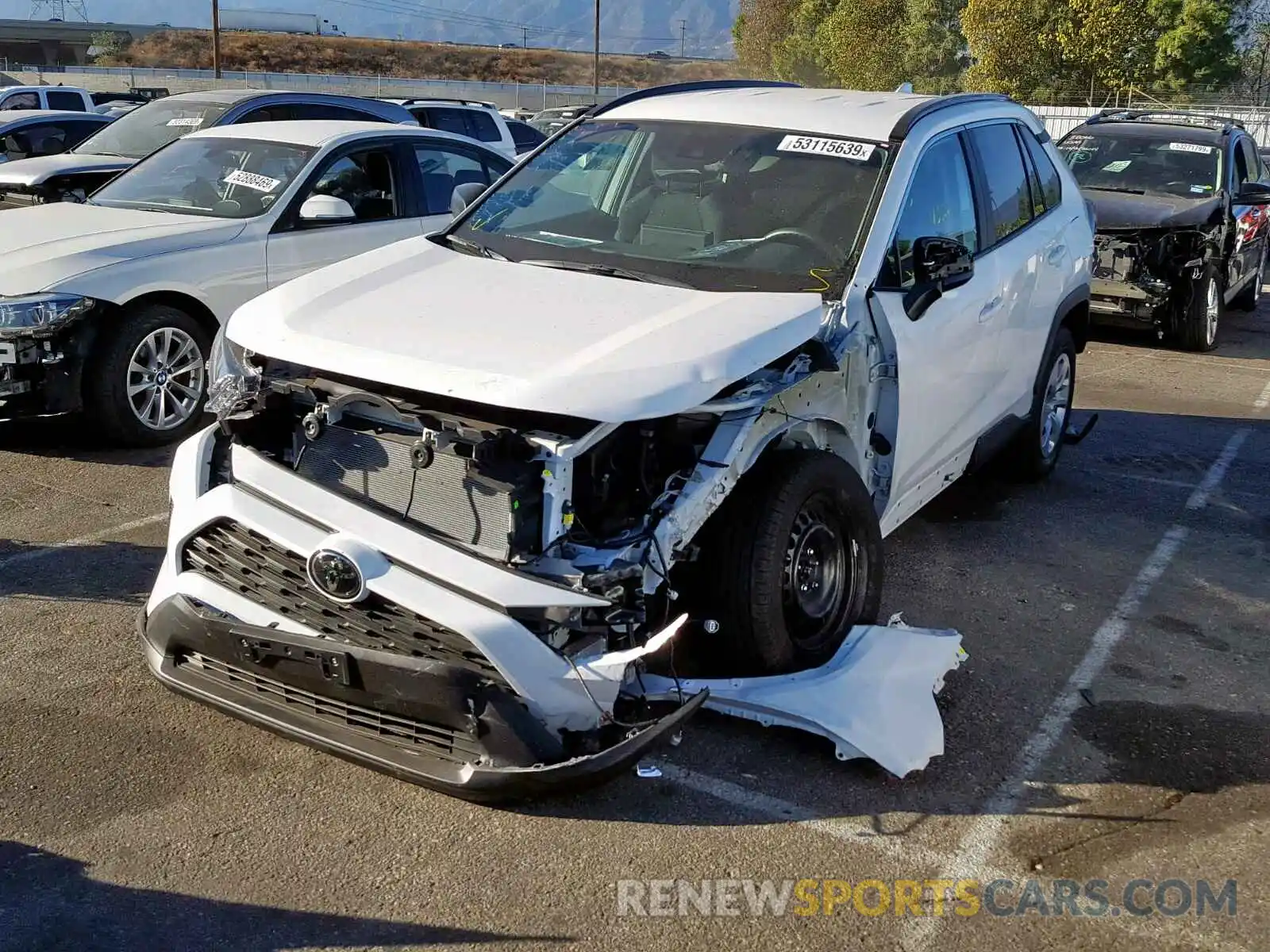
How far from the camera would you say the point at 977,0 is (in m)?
36.2

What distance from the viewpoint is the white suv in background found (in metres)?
14.5

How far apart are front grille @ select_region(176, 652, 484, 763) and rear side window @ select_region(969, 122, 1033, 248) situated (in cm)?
337

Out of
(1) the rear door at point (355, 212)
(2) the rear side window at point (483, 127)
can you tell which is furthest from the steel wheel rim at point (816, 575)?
(2) the rear side window at point (483, 127)

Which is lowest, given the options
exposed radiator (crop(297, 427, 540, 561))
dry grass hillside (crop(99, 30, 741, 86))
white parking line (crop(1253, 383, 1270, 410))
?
white parking line (crop(1253, 383, 1270, 410))

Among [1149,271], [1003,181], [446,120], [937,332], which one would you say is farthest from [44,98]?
[937,332]

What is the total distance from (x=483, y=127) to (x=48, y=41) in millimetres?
85311

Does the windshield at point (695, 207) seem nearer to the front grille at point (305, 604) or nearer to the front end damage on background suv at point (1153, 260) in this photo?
the front grille at point (305, 604)

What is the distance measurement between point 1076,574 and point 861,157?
7.20 feet

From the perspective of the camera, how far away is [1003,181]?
581cm

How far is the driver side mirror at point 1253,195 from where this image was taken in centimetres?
1034

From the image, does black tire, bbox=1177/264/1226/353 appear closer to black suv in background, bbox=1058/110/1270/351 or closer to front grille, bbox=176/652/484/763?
black suv in background, bbox=1058/110/1270/351

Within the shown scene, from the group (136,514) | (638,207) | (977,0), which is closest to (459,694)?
(638,207)

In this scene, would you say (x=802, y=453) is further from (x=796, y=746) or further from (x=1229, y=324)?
(x=1229, y=324)

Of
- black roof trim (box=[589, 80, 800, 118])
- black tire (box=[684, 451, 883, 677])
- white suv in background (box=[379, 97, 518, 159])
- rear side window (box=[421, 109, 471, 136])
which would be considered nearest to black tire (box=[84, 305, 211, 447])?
black roof trim (box=[589, 80, 800, 118])
